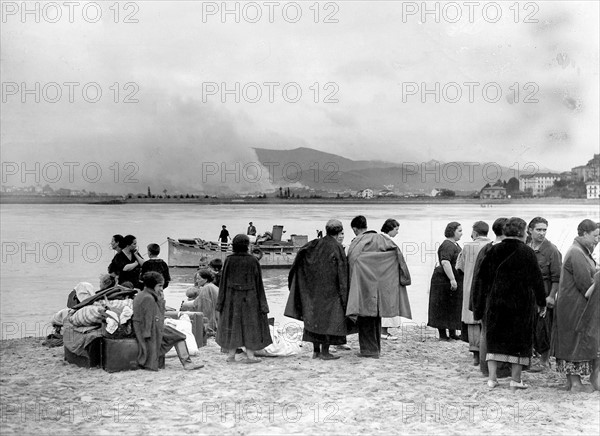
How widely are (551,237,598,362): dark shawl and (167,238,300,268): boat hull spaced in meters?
22.8

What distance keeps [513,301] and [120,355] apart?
3716 mm

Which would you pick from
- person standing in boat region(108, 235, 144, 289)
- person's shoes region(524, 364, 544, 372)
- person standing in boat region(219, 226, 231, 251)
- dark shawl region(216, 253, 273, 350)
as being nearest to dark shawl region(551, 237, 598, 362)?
person's shoes region(524, 364, 544, 372)

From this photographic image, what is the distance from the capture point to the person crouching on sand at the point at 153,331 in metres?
6.97

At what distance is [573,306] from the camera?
6.24m

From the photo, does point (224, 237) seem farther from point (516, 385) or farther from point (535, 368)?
point (516, 385)

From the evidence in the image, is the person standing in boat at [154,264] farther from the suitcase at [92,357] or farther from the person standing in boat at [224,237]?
the person standing in boat at [224,237]

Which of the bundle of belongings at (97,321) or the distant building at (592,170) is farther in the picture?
the distant building at (592,170)

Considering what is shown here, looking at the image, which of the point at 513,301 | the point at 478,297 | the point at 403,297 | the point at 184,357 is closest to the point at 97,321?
the point at 184,357

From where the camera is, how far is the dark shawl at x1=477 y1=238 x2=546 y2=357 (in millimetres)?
6262

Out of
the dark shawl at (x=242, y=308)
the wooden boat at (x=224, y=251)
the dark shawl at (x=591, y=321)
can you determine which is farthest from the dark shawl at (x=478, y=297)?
the wooden boat at (x=224, y=251)

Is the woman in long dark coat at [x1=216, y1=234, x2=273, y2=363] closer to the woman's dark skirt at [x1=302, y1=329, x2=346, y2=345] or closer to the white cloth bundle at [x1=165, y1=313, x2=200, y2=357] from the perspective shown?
the white cloth bundle at [x1=165, y1=313, x2=200, y2=357]

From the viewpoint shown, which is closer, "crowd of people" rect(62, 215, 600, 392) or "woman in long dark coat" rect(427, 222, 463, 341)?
"crowd of people" rect(62, 215, 600, 392)

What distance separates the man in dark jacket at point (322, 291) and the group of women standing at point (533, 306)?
1753 millimetres

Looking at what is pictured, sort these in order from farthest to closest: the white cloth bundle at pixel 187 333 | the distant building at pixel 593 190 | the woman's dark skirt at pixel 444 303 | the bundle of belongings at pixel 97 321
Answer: the distant building at pixel 593 190, the woman's dark skirt at pixel 444 303, the white cloth bundle at pixel 187 333, the bundle of belongings at pixel 97 321
